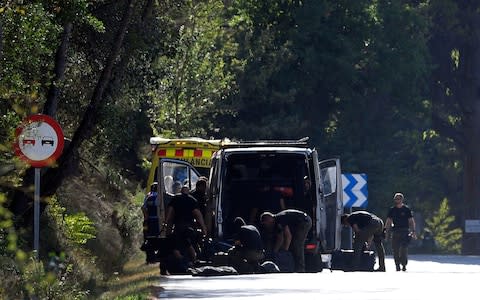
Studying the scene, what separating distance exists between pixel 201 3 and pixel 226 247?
56.5 feet

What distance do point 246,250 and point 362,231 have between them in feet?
15.7

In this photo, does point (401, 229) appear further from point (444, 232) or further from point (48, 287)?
point (444, 232)

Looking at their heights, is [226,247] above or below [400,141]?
below

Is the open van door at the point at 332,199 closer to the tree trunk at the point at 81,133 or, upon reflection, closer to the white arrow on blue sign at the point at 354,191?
the tree trunk at the point at 81,133

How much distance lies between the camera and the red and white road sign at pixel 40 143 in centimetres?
2003

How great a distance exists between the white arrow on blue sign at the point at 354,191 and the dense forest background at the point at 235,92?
4473 mm

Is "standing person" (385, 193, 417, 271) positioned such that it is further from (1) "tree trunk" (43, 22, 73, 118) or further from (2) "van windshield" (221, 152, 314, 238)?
(1) "tree trunk" (43, 22, 73, 118)

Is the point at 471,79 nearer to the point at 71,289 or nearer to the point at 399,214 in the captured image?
the point at 399,214

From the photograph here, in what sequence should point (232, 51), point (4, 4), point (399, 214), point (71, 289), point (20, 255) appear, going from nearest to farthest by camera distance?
point (20, 255) < point (4, 4) < point (71, 289) < point (399, 214) < point (232, 51)

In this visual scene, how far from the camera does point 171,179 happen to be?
3008cm

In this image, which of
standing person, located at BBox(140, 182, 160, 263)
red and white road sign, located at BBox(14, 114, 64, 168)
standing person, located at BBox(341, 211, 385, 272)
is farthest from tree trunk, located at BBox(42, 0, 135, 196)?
standing person, located at BBox(341, 211, 385, 272)

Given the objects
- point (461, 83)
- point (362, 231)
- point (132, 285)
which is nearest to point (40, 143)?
point (132, 285)

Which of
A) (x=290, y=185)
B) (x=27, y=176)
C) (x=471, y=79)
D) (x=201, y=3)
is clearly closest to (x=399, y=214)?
(x=290, y=185)

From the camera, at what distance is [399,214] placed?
32.3 m
